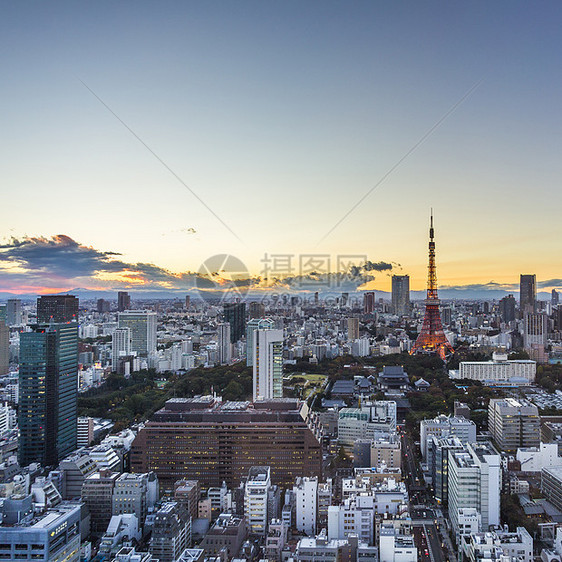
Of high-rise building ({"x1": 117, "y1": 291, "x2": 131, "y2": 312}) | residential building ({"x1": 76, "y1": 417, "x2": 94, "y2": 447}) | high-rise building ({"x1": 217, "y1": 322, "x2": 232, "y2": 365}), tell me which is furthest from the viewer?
high-rise building ({"x1": 117, "y1": 291, "x2": 131, "y2": 312})

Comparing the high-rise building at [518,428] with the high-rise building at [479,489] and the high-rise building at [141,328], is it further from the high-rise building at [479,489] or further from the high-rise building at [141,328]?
the high-rise building at [141,328]

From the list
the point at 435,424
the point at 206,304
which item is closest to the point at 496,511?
the point at 435,424

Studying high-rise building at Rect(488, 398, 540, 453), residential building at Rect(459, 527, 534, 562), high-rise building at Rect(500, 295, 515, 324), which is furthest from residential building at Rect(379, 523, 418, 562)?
high-rise building at Rect(500, 295, 515, 324)

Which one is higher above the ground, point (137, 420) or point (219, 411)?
point (219, 411)

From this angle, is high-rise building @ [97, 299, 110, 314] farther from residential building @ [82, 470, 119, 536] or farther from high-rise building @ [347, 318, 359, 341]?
residential building @ [82, 470, 119, 536]

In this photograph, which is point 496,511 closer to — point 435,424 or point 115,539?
point 435,424
